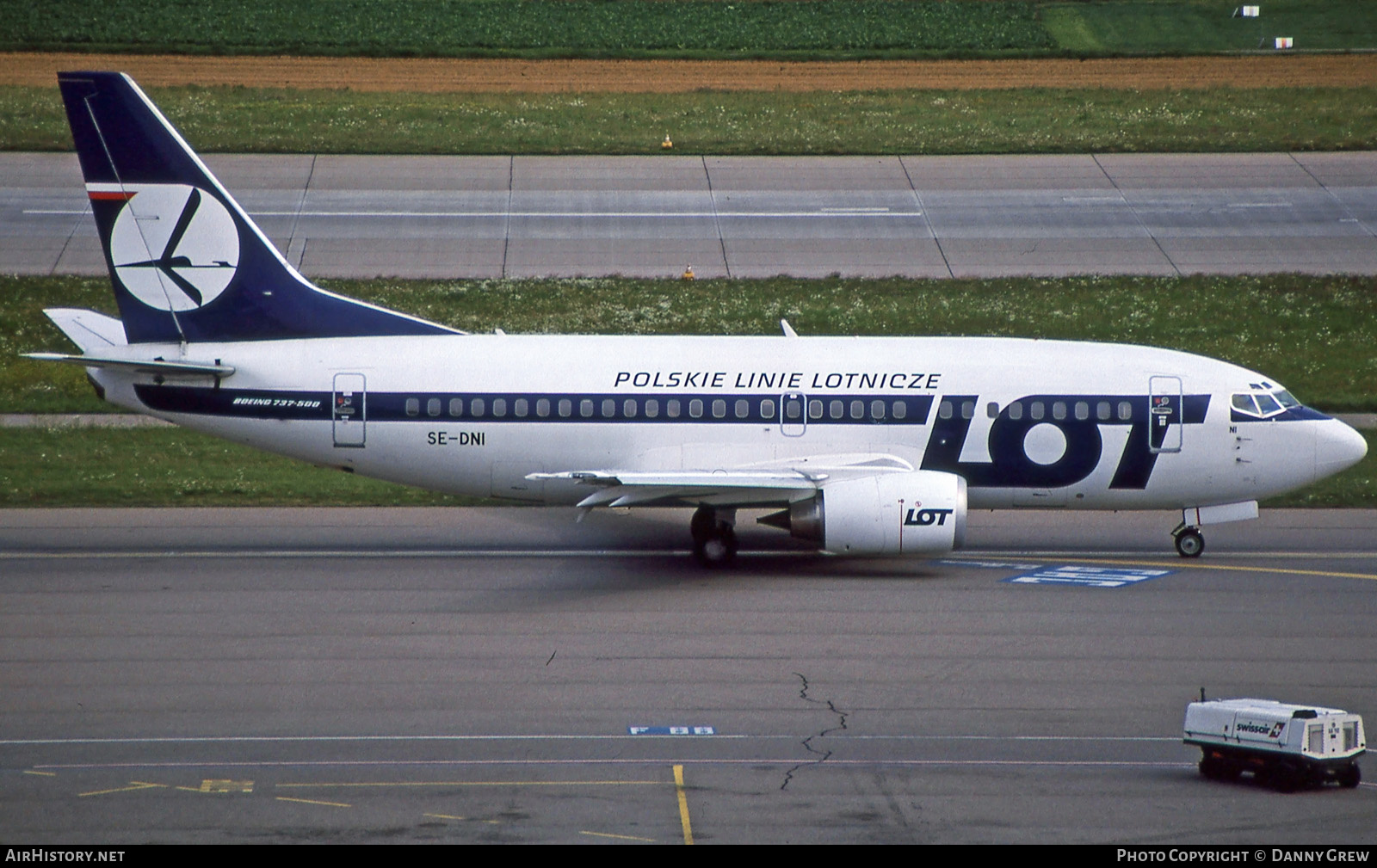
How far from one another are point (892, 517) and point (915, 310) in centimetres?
1799

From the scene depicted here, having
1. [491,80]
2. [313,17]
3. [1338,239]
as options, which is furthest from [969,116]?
[313,17]

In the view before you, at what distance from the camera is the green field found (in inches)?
2621

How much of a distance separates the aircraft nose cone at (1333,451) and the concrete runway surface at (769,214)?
→ 18.1 metres

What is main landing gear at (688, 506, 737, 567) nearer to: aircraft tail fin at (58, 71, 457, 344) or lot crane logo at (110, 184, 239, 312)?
aircraft tail fin at (58, 71, 457, 344)

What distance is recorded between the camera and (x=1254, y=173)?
177ft

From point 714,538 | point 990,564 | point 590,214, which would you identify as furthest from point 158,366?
point 590,214

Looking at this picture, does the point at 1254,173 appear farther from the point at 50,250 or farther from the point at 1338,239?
the point at 50,250

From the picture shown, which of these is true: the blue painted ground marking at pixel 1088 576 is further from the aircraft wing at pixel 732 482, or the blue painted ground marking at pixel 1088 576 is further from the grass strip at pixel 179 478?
the grass strip at pixel 179 478

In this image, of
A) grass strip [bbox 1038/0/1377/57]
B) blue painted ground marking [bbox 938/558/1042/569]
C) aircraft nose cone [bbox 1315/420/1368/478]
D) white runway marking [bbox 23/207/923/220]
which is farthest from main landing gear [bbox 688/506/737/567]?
grass strip [bbox 1038/0/1377/57]

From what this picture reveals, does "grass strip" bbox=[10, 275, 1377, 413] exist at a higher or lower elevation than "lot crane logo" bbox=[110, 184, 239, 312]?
higher

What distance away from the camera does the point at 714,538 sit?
90.4 feet

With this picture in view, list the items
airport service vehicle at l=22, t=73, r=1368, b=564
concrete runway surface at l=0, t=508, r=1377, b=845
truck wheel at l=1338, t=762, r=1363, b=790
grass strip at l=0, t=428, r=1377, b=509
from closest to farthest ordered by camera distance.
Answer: concrete runway surface at l=0, t=508, r=1377, b=845 → truck wheel at l=1338, t=762, r=1363, b=790 → airport service vehicle at l=22, t=73, r=1368, b=564 → grass strip at l=0, t=428, r=1377, b=509

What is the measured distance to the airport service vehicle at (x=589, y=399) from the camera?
27828 mm

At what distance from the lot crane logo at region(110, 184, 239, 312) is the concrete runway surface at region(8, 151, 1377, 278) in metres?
17.0
